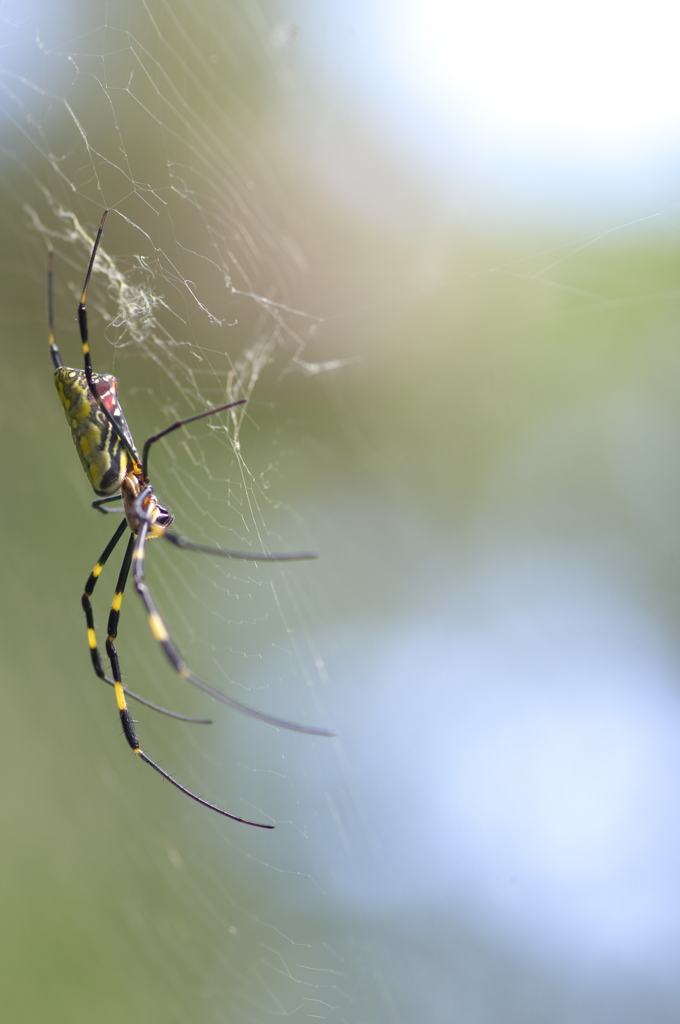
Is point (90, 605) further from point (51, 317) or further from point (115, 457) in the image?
point (51, 317)

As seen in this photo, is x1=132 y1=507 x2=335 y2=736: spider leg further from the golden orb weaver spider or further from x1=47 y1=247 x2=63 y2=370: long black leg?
x1=47 y1=247 x2=63 y2=370: long black leg

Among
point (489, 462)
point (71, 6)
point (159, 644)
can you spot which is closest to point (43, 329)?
point (71, 6)

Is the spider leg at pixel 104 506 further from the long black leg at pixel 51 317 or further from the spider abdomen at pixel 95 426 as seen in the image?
the long black leg at pixel 51 317

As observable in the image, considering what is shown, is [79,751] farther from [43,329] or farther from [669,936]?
[669,936]

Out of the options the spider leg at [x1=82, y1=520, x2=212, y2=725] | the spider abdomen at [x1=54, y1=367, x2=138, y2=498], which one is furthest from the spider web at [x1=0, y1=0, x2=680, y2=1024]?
the spider abdomen at [x1=54, y1=367, x2=138, y2=498]

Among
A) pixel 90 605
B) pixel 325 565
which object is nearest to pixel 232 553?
pixel 90 605

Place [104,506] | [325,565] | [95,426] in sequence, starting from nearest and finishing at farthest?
[95,426], [104,506], [325,565]
